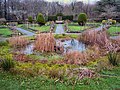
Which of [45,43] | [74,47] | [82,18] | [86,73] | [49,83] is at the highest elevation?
[82,18]

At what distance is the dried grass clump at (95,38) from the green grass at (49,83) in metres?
5.09

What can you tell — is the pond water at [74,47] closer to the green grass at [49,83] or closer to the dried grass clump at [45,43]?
the dried grass clump at [45,43]

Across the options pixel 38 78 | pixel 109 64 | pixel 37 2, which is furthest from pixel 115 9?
pixel 38 78

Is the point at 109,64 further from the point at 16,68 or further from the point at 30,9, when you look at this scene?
the point at 30,9

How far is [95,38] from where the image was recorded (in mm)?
12703

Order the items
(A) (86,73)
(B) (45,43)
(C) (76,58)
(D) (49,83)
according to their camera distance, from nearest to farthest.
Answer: (D) (49,83), (A) (86,73), (C) (76,58), (B) (45,43)

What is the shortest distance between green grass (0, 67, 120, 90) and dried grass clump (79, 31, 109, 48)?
5.09m

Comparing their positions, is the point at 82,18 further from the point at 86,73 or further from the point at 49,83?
the point at 49,83

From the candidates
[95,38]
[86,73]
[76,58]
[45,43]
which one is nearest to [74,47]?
[95,38]

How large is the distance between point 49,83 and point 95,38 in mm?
6911

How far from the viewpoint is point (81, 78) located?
6.78 meters

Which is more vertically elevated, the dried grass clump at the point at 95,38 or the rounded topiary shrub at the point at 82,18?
the rounded topiary shrub at the point at 82,18

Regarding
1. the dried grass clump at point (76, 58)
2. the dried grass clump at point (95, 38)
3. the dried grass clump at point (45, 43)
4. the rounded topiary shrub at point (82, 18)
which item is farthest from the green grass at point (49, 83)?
the rounded topiary shrub at point (82, 18)

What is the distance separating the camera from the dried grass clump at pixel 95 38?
1195cm
